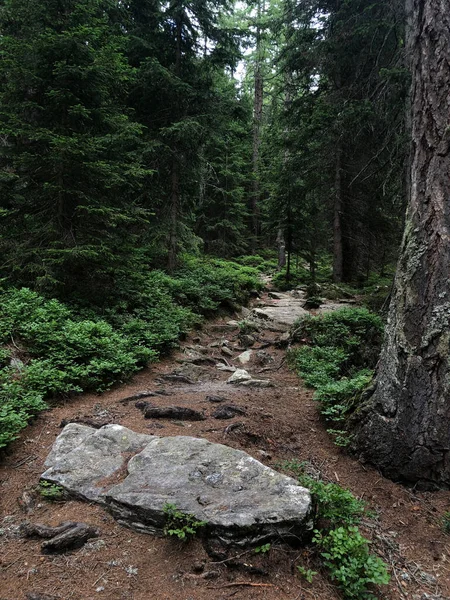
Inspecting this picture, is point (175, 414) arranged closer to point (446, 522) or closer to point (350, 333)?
point (446, 522)

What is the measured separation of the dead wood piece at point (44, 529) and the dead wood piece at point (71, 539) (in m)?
0.05

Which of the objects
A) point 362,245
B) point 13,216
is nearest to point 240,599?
point 13,216

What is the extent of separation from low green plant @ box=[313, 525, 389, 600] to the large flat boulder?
210mm

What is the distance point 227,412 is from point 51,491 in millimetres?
2205

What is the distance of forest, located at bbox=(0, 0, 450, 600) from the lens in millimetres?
3502

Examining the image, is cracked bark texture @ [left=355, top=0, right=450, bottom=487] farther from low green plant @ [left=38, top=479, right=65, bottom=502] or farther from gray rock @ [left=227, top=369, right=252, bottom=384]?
low green plant @ [left=38, top=479, right=65, bottom=502]

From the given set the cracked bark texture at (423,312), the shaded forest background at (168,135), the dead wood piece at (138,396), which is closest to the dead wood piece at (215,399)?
the dead wood piece at (138,396)

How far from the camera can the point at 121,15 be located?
10547 millimetres

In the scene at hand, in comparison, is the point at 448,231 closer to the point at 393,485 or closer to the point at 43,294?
the point at 393,485

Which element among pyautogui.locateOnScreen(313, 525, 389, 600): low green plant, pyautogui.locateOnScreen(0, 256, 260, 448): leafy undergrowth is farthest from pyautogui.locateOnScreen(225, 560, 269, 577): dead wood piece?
pyautogui.locateOnScreen(0, 256, 260, 448): leafy undergrowth

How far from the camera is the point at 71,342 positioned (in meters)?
5.65

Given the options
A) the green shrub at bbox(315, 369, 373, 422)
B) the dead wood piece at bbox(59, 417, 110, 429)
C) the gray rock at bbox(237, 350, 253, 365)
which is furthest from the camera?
A: the gray rock at bbox(237, 350, 253, 365)

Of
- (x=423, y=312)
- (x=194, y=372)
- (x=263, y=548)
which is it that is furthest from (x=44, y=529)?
(x=194, y=372)

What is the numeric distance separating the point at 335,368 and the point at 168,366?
319 cm
